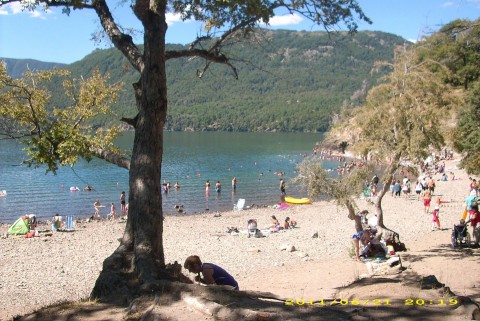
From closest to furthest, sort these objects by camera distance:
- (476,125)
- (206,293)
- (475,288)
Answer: (206,293) → (475,288) → (476,125)

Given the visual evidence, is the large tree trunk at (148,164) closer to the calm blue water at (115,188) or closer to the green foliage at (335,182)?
the green foliage at (335,182)

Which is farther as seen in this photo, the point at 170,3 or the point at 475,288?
the point at 475,288

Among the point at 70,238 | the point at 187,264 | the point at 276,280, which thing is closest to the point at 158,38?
the point at 187,264

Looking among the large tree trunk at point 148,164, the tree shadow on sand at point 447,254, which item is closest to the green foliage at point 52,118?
the large tree trunk at point 148,164

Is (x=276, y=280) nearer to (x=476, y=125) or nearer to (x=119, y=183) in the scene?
(x=476, y=125)

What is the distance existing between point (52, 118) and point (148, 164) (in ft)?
9.66

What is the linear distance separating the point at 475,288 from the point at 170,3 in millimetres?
7218

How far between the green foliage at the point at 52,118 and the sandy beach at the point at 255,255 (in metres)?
4.58

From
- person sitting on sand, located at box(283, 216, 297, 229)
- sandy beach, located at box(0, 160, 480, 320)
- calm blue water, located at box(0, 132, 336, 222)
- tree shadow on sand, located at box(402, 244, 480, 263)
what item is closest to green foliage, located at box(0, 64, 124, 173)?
sandy beach, located at box(0, 160, 480, 320)

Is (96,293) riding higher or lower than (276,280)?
higher

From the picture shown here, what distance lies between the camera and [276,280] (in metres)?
11.7

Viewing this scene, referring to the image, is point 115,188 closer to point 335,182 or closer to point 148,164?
point 335,182

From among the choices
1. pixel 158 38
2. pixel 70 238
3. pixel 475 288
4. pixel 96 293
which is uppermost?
pixel 158 38

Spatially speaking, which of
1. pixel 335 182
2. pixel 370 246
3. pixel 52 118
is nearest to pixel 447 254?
pixel 370 246
